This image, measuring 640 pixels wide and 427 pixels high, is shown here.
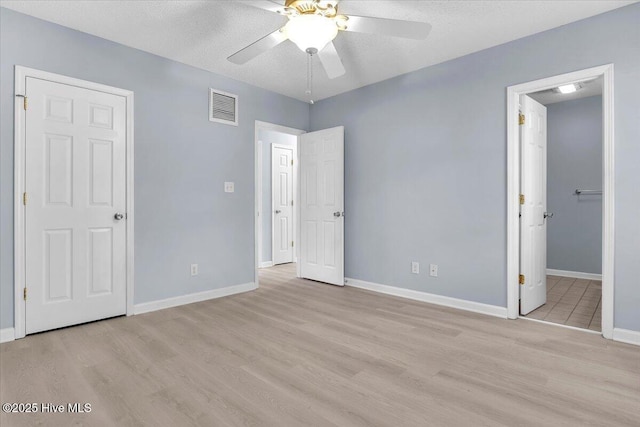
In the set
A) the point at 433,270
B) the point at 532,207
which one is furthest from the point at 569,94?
the point at 433,270

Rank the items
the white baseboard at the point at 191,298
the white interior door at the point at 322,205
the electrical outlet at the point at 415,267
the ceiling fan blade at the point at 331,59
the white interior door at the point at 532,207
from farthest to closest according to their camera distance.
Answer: the white interior door at the point at 322,205
the electrical outlet at the point at 415,267
the white baseboard at the point at 191,298
the white interior door at the point at 532,207
the ceiling fan blade at the point at 331,59

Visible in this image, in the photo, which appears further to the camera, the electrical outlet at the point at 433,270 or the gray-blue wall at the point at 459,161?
the electrical outlet at the point at 433,270

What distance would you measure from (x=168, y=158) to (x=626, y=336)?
4.28m

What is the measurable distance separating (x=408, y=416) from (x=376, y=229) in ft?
8.85

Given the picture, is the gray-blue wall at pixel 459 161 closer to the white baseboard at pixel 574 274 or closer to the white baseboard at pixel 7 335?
the white baseboard at pixel 574 274

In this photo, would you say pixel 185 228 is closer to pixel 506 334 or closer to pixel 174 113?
pixel 174 113

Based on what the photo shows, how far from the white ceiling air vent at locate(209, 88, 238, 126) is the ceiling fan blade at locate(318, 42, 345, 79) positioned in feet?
5.69

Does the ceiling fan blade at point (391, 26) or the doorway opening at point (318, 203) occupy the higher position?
the ceiling fan blade at point (391, 26)

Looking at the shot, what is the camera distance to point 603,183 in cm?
271

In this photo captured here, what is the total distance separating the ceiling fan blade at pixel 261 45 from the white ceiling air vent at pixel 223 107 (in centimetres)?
145

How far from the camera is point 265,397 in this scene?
6.11 ft

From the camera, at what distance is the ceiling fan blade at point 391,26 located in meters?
2.06

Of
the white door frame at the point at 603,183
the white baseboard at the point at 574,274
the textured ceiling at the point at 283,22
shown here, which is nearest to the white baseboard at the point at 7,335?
the textured ceiling at the point at 283,22

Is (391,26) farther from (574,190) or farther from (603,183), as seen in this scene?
(574,190)
